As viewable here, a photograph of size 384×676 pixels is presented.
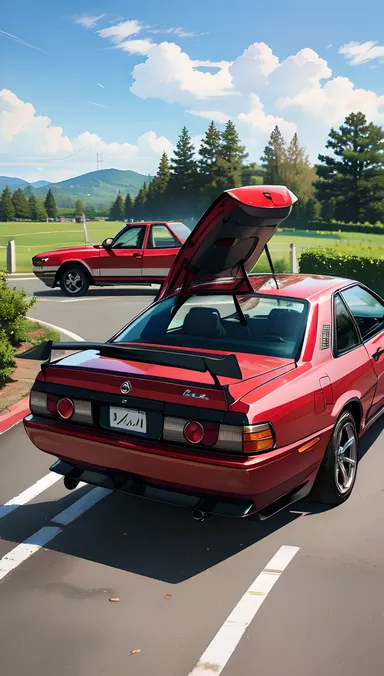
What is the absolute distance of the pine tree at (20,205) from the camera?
370ft

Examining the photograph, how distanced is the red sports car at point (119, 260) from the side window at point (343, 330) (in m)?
12.5

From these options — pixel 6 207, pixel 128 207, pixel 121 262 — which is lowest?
pixel 121 262

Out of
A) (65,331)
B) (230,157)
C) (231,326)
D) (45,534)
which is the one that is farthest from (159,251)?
(230,157)

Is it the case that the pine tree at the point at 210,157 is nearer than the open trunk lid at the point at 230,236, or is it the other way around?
the open trunk lid at the point at 230,236

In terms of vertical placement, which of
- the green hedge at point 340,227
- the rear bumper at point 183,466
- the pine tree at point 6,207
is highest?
the pine tree at point 6,207

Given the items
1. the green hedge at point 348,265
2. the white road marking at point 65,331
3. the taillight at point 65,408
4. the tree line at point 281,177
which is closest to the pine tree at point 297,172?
the tree line at point 281,177

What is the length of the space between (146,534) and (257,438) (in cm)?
116

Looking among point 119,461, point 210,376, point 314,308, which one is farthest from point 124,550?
point 314,308

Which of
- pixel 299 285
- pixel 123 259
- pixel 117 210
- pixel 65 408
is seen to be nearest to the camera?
pixel 65 408

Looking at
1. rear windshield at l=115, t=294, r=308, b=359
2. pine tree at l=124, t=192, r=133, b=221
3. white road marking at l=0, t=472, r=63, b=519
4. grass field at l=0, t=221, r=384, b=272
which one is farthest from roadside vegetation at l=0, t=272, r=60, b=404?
pine tree at l=124, t=192, r=133, b=221

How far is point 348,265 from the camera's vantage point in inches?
714

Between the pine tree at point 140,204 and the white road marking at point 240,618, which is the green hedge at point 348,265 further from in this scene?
the pine tree at point 140,204

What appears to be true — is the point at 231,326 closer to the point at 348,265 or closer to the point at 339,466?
the point at 339,466

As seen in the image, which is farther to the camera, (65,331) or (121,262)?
(121,262)
